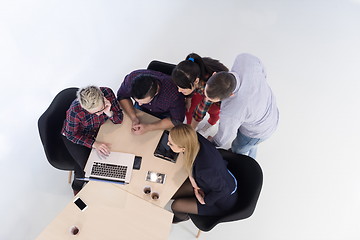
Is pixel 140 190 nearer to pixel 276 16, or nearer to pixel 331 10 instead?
pixel 276 16

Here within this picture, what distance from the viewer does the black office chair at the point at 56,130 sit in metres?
2.07

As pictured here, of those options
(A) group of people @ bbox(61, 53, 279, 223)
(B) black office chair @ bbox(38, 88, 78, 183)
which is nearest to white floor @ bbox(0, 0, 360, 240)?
(B) black office chair @ bbox(38, 88, 78, 183)

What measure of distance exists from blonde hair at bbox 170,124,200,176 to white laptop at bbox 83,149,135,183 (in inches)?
19.1

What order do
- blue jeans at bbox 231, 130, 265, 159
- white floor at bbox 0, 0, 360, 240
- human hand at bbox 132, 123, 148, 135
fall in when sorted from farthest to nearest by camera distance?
white floor at bbox 0, 0, 360, 240
blue jeans at bbox 231, 130, 265, 159
human hand at bbox 132, 123, 148, 135

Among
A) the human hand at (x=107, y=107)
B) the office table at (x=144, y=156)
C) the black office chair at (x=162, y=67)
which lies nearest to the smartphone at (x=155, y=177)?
the office table at (x=144, y=156)

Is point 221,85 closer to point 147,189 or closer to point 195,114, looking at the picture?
point 195,114

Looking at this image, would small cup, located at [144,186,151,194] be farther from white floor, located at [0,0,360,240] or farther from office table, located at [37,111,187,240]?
white floor, located at [0,0,360,240]

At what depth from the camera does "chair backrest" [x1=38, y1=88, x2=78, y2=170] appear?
2070mm

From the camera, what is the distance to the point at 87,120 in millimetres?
2105

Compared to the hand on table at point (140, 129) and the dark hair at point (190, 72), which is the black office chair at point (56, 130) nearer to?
the hand on table at point (140, 129)

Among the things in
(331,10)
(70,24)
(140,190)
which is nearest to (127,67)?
(70,24)

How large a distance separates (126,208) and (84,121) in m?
0.76

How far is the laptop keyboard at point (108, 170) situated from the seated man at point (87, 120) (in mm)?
100

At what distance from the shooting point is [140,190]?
2.03 metres
